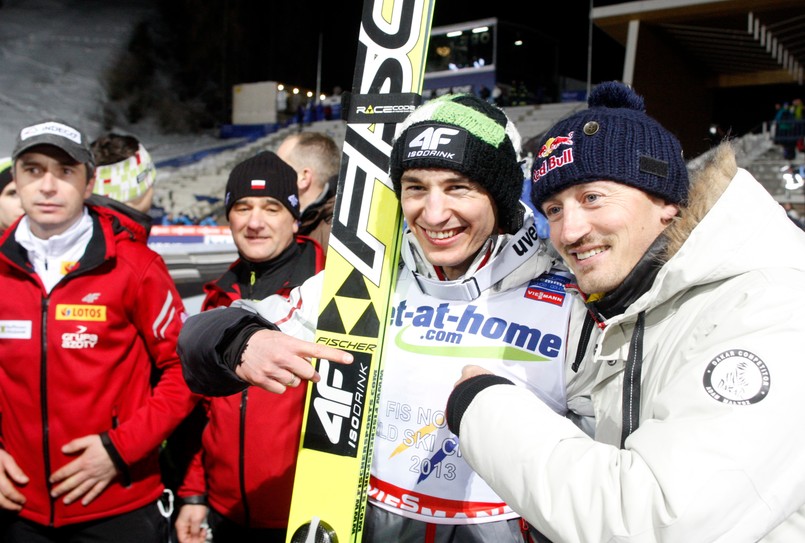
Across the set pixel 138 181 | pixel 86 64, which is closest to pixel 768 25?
pixel 138 181

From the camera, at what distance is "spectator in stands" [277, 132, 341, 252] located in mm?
2615

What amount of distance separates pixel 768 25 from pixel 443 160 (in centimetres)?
1435

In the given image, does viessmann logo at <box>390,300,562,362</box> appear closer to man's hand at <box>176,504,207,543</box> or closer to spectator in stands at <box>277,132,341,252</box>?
man's hand at <box>176,504,207,543</box>

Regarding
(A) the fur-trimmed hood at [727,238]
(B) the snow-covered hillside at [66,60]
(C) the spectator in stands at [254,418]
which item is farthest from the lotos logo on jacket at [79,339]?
(B) the snow-covered hillside at [66,60]

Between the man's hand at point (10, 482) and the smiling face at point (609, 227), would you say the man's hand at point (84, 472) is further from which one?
the smiling face at point (609, 227)

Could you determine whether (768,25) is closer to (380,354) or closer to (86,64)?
(380,354)

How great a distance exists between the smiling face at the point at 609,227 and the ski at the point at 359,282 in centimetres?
51

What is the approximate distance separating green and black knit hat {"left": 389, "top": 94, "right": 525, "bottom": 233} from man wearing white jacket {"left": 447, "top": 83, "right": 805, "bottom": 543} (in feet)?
0.51

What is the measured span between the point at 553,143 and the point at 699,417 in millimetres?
596

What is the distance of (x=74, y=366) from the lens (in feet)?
5.85

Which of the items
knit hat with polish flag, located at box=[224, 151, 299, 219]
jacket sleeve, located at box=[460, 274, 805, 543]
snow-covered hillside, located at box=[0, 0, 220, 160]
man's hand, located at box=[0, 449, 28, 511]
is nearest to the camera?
jacket sleeve, located at box=[460, 274, 805, 543]

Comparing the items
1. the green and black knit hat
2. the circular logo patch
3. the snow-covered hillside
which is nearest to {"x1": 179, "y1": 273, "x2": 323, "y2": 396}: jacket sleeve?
the green and black knit hat

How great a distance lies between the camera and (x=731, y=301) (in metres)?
0.92

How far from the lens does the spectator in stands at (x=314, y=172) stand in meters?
2.62
